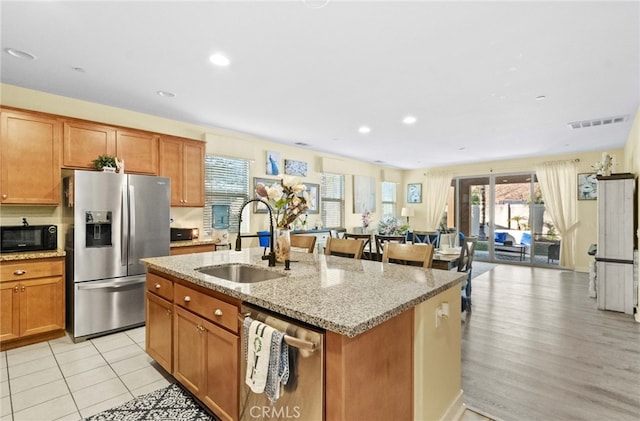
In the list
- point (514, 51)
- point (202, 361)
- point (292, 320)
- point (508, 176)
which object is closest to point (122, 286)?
point (202, 361)

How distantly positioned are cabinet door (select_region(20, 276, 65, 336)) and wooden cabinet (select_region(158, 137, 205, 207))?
151cm

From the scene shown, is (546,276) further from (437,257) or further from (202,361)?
(202,361)

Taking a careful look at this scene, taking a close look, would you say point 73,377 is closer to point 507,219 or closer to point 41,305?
point 41,305

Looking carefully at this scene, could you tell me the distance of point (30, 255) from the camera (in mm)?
2998

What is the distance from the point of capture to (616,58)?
8.45 feet

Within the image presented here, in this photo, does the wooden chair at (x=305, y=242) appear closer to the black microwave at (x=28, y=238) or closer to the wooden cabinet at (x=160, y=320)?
the wooden cabinet at (x=160, y=320)

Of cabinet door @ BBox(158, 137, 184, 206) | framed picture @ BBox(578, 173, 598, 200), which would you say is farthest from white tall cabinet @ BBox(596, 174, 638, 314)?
cabinet door @ BBox(158, 137, 184, 206)

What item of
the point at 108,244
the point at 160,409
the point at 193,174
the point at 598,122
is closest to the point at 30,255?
the point at 108,244

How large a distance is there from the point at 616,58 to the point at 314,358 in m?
3.40

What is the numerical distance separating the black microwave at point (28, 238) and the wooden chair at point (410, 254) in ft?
11.2

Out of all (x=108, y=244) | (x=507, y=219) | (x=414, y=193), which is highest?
(x=414, y=193)

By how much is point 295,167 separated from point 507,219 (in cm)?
558

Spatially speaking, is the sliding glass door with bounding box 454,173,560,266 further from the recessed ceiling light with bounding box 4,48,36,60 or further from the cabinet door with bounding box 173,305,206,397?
the recessed ceiling light with bounding box 4,48,36,60

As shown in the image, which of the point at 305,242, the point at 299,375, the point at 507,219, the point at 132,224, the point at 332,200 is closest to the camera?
the point at 299,375
